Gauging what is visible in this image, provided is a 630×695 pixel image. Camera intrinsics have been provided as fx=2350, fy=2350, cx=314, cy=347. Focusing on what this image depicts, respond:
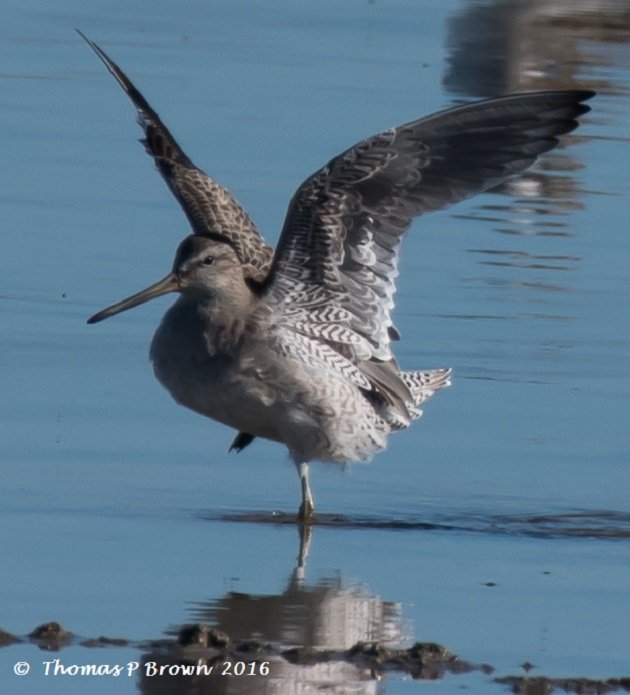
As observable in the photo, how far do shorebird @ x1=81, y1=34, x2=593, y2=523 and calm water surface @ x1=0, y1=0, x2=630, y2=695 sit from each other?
239 millimetres

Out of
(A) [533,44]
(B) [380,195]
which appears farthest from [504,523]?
(A) [533,44]

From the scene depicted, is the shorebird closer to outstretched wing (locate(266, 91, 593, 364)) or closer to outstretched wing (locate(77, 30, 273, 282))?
outstretched wing (locate(266, 91, 593, 364))

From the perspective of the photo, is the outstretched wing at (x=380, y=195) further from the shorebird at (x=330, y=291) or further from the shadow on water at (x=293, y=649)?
the shadow on water at (x=293, y=649)

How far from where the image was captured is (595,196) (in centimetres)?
1260

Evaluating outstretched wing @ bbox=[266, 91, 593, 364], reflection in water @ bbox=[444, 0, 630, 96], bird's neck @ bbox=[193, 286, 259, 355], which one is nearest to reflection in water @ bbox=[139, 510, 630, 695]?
bird's neck @ bbox=[193, 286, 259, 355]

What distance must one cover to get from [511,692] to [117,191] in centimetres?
648

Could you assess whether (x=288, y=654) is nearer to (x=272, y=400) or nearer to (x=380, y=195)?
(x=272, y=400)

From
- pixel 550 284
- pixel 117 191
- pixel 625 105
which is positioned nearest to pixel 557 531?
pixel 550 284

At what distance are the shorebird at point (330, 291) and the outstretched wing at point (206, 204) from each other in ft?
1.02

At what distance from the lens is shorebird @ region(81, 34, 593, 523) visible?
27.4 feet

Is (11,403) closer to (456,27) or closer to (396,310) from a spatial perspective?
(396,310)

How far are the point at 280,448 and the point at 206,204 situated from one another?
98cm

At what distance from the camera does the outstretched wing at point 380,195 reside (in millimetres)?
8312

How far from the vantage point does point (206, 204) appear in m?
9.05
